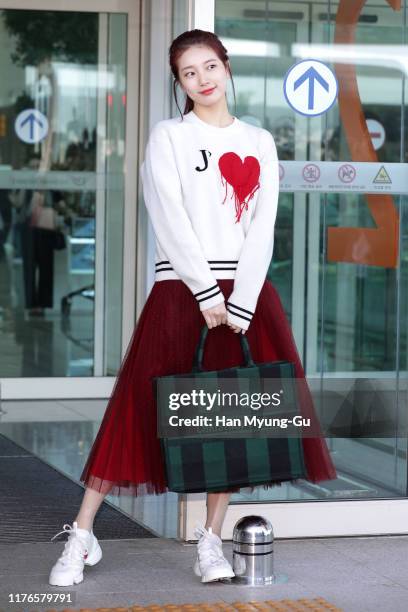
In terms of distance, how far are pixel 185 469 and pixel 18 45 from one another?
18.4 ft

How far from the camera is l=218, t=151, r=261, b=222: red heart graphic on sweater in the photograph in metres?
4.12

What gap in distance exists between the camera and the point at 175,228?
160 inches

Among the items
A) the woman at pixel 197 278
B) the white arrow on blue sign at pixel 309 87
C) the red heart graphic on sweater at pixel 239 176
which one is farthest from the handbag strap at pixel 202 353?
the white arrow on blue sign at pixel 309 87

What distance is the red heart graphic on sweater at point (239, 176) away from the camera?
162 inches

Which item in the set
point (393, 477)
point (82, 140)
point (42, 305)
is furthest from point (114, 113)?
point (393, 477)

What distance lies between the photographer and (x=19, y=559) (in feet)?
14.7

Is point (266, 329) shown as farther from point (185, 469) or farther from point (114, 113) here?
point (114, 113)

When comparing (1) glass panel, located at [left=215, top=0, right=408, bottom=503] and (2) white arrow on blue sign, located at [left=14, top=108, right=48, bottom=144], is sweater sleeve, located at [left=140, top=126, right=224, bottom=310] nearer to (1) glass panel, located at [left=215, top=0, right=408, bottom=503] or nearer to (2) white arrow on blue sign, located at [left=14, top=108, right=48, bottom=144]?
(1) glass panel, located at [left=215, top=0, right=408, bottom=503]

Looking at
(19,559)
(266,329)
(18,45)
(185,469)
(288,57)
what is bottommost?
(19,559)

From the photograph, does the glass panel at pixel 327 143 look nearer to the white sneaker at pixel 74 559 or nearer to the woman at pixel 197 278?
the woman at pixel 197 278

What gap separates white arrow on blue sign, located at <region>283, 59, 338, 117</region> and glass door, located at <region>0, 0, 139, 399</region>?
13.0 feet

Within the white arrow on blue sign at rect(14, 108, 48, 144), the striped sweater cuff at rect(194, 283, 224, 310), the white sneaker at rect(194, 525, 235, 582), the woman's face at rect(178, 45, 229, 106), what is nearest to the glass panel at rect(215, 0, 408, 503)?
the white sneaker at rect(194, 525, 235, 582)

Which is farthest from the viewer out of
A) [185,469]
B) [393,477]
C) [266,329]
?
[393,477]

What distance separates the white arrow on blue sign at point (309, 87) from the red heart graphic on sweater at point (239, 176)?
0.91m
